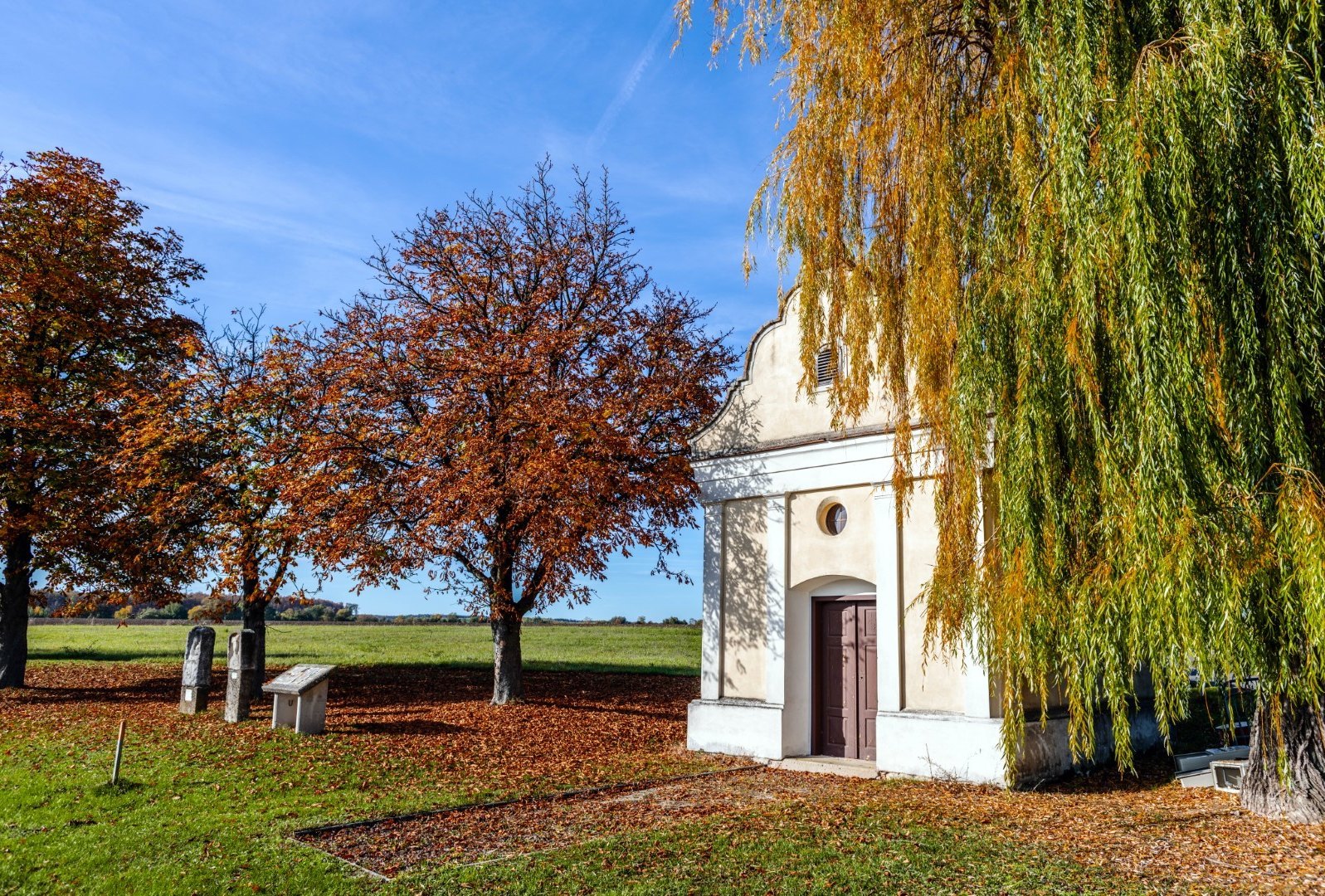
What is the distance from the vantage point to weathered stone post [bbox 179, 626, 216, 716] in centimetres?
1498

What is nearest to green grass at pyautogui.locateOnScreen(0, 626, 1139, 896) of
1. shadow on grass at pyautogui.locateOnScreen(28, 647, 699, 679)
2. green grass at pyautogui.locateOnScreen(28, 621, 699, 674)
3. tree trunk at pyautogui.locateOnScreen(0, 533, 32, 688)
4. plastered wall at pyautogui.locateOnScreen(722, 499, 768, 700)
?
plastered wall at pyautogui.locateOnScreen(722, 499, 768, 700)

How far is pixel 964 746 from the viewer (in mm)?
10469

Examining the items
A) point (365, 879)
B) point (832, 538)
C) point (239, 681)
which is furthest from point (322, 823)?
point (832, 538)

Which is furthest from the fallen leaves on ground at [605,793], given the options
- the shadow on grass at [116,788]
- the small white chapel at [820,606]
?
the shadow on grass at [116,788]

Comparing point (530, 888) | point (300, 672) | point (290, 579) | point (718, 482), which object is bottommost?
point (530, 888)

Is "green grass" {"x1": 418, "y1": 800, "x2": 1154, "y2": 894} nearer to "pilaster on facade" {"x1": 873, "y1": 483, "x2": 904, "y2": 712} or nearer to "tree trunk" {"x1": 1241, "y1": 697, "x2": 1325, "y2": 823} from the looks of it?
"pilaster on facade" {"x1": 873, "y1": 483, "x2": 904, "y2": 712}

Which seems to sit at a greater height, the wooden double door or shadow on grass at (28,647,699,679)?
the wooden double door

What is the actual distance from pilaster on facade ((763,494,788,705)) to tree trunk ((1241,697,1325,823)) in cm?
582

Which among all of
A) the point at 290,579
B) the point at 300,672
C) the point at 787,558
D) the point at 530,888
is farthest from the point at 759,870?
the point at 290,579

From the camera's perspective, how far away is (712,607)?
1353 cm

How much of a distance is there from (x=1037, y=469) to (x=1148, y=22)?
13.7ft

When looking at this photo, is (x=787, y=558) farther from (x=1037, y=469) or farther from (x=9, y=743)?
(x=9, y=743)

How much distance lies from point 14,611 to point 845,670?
58.9 feet

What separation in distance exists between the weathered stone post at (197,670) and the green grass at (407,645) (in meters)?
9.90
